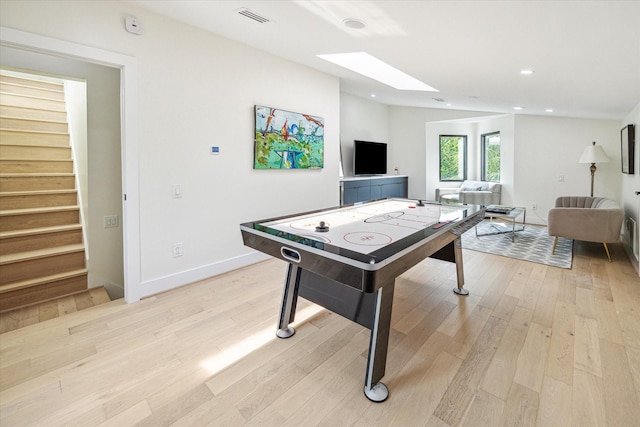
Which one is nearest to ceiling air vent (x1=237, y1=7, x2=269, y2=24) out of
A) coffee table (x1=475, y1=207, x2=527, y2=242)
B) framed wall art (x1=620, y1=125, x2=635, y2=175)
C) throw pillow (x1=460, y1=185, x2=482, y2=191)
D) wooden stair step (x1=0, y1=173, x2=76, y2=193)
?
wooden stair step (x1=0, y1=173, x2=76, y2=193)

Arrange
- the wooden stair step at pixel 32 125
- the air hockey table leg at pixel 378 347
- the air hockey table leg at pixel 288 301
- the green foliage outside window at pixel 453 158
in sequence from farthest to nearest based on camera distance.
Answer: the green foliage outside window at pixel 453 158, the wooden stair step at pixel 32 125, the air hockey table leg at pixel 288 301, the air hockey table leg at pixel 378 347

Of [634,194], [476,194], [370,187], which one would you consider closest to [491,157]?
[476,194]

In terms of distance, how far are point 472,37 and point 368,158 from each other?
12.3 feet

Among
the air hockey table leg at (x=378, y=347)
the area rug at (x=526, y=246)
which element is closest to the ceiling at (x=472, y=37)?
the air hockey table leg at (x=378, y=347)

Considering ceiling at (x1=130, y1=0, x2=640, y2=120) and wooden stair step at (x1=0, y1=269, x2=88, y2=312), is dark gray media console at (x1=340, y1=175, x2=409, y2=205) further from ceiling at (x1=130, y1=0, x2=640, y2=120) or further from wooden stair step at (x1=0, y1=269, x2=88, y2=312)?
wooden stair step at (x1=0, y1=269, x2=88, y2=312)

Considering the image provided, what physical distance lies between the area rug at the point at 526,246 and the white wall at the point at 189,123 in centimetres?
297

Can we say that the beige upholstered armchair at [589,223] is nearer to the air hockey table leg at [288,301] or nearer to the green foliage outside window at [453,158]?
the green foliage outside window at [453,158]

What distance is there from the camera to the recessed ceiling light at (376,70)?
3904mm

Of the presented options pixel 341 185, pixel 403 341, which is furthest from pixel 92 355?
pixel 341 185

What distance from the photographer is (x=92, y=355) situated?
1903mm

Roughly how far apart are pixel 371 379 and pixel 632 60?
294 cm

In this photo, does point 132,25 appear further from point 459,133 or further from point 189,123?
point 459,133

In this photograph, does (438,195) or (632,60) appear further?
(438,195)

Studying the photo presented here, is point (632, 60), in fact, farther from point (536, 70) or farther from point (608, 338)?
point (608, 338)
